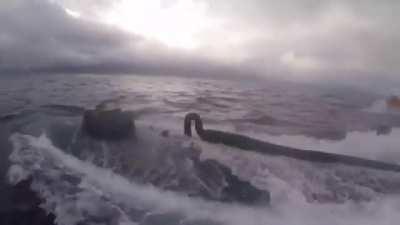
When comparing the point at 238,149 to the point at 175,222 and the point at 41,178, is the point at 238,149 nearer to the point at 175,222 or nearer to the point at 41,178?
the point at 175,222

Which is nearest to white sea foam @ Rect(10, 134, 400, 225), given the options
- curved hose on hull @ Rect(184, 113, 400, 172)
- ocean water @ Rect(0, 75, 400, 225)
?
ocean water @ Rect(0, 75, 400, 225)

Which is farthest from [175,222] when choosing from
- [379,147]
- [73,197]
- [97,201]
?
[379,147]

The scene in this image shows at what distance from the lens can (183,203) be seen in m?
10.2

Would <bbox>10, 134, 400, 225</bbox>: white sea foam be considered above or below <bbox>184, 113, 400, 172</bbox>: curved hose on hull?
below

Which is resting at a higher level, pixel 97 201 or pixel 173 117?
pixel 173 117

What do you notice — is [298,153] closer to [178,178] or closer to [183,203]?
[178,178]

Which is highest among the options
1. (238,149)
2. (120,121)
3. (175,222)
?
(120,121)

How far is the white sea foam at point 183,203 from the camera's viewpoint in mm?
9461

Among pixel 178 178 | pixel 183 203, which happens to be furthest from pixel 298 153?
pixel 183 203

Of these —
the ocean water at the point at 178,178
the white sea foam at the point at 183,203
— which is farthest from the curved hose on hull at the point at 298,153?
the white sea foam at the point at 183,203

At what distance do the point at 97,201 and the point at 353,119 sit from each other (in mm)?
21539

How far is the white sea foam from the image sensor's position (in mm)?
9461

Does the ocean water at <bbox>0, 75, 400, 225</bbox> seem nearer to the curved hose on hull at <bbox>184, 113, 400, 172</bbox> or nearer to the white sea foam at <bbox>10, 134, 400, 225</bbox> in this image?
the white sea foam at <bbox>10, 134, 400, 225</bbox>

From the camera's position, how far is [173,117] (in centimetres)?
2095
